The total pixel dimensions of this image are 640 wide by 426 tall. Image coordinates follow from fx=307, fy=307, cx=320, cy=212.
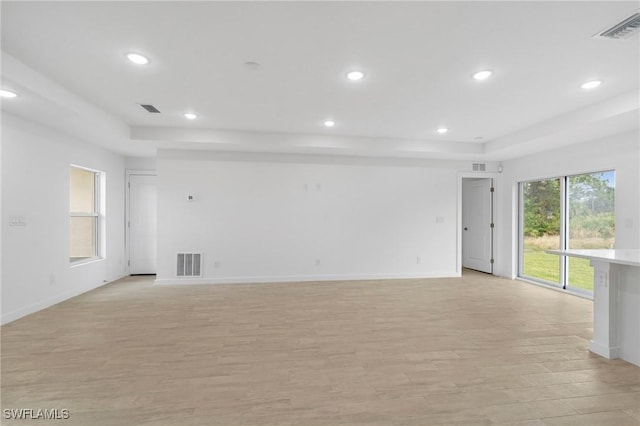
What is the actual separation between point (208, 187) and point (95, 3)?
399 centimetres

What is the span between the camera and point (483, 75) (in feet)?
9.89

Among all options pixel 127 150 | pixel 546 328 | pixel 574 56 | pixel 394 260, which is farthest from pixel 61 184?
pixel 546 328

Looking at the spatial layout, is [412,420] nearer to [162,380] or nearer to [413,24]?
[162,380]

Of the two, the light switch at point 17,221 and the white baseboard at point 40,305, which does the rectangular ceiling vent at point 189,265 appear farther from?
the light switch at point 17,221

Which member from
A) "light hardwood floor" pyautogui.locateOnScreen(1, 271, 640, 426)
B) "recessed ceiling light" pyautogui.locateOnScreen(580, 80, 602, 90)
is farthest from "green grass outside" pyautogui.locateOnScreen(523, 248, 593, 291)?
"recessed ceiling light" pyautogui.locateOnScreen(580, 80, 602, 90)

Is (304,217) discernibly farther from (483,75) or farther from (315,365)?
(483,75)

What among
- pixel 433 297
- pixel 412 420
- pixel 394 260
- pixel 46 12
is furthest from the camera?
pixel 394 260

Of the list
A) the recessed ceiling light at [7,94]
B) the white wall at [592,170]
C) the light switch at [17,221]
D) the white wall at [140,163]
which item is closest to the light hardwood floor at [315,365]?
the light switch at [17,221]

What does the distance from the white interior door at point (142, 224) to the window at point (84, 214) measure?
78 centimetres

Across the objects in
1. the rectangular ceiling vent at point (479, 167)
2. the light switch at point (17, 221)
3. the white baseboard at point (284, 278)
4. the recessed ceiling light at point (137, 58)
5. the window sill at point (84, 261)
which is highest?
the recessed ceiling light at point (137, 58)

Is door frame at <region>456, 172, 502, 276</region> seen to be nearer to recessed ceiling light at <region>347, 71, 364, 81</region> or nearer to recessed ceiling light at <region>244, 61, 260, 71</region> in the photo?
recessed ceiling light at <region>347, 71, 364, 81</region>

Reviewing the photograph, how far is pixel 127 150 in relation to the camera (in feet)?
18.8

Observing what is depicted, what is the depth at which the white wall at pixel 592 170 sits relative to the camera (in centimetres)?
420

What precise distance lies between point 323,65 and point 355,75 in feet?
1.21
